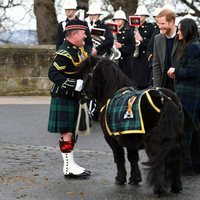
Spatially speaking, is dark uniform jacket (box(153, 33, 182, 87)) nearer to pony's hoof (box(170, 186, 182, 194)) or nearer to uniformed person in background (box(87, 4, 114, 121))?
pony's hoof (box(170, 186, 182, 194))

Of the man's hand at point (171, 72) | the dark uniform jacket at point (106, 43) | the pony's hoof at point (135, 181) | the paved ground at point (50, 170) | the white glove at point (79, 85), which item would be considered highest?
the dark uniform jacket at point (106, 43)

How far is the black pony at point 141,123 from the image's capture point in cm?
753

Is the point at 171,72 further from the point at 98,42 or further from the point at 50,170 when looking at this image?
the point at 98,42

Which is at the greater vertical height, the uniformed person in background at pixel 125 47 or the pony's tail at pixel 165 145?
the uniformed person in background at pixel 125 47

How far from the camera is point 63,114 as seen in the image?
8703mm

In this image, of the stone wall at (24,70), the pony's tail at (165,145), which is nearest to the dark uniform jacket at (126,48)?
the stone wall at (24,70)

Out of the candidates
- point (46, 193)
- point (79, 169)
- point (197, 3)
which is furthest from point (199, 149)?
point (197, 3)

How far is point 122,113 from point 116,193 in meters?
0.86

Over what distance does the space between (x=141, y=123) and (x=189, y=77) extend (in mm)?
1305

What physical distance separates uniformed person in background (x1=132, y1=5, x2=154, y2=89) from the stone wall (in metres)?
4.18

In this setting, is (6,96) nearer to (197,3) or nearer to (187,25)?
(187,25)

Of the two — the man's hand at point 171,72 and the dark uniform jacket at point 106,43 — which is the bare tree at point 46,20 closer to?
the dark uniform jacket at point 106,43

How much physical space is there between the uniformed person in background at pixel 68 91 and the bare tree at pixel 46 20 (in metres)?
17.1

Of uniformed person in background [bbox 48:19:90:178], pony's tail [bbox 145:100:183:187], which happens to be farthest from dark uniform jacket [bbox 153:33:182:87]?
pony's tail [bbox 145:100:183:187]
